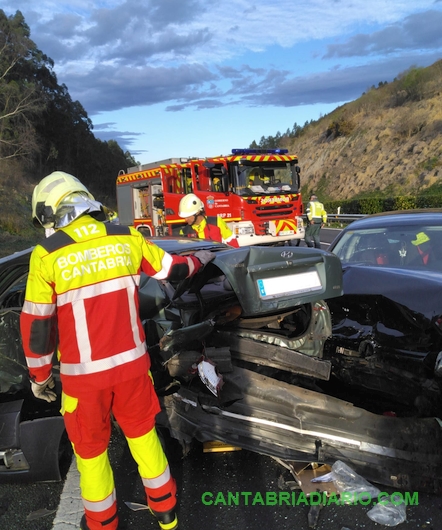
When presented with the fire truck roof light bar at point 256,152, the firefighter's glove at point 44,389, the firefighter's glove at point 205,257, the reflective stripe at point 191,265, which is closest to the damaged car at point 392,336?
the firefighter's glove at point 205,257

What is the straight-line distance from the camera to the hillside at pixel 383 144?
32.0 m

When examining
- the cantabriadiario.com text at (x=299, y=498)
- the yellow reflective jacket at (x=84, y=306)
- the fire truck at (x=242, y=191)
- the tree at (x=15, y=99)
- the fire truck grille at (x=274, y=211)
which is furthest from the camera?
the tree at (x=15, y=99)

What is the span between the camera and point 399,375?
2.95 metres

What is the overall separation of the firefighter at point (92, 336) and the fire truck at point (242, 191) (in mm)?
9044

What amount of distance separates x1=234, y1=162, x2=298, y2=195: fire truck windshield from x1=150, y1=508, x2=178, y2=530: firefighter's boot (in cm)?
953

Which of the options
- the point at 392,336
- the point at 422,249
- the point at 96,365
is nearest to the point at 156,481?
the point at 96,365

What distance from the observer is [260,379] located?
9.34 feet

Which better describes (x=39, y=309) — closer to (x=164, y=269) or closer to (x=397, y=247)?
(x=164, y=269)

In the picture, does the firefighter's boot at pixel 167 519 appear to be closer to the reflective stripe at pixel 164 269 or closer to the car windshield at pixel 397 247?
the reflective stripe at pixel 164 269

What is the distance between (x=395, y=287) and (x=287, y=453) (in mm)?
1188

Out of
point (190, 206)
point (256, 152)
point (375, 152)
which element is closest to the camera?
point (190, 206)

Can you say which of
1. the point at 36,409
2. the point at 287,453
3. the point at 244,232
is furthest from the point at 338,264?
the point at 244,232

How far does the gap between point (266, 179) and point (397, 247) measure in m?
8.46

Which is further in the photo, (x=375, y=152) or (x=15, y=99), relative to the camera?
(x=15, y=99)
